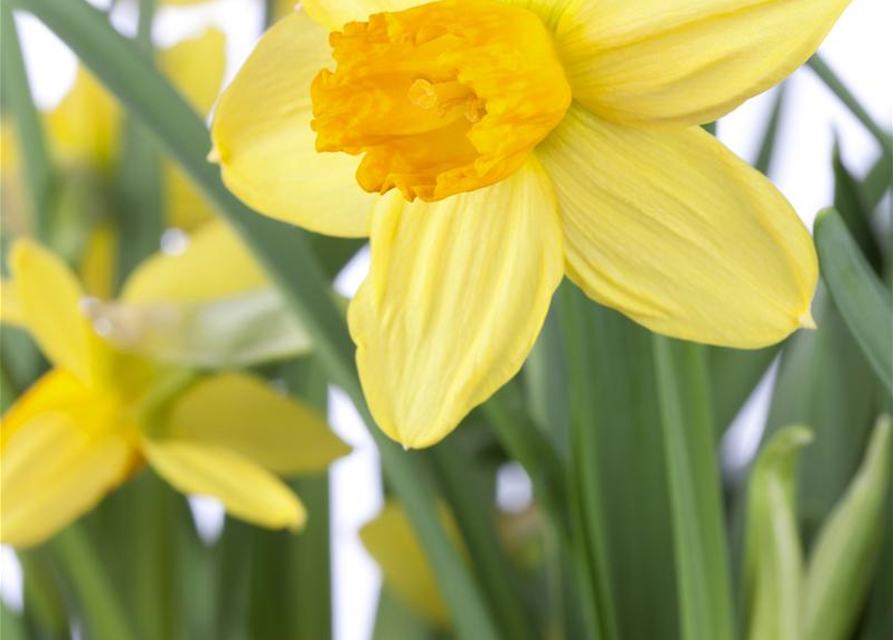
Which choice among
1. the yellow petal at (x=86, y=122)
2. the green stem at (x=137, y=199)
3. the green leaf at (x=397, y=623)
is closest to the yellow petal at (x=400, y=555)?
the green leaf at (x=397, y=623)

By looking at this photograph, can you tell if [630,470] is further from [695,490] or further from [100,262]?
[100,262]

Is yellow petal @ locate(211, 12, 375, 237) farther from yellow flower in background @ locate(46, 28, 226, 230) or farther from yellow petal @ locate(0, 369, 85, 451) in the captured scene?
yellow flower in background @ locate(46, 28, 226, 230)

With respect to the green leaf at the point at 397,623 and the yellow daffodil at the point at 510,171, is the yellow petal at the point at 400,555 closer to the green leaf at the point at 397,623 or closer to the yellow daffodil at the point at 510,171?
the green leaf at the point at 397,623

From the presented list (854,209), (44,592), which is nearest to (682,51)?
(854,209)

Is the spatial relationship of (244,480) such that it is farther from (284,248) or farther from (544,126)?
(544,126)

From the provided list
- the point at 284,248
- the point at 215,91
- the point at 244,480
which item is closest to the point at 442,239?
the point at 284,248
